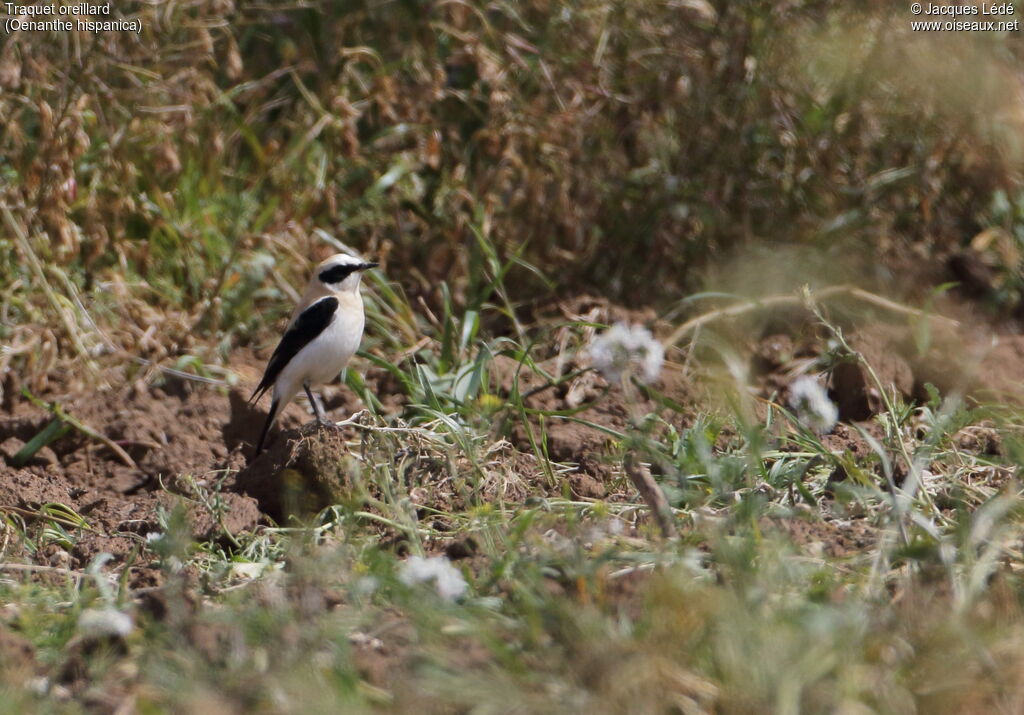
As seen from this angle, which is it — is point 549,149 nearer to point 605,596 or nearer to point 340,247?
point 340,247

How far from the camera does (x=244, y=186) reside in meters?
7.06

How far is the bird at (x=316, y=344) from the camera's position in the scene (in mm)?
5055

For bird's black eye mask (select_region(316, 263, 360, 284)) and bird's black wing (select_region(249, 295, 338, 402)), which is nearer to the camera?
bird's black wing (select_region(249, 295, 338, 402))

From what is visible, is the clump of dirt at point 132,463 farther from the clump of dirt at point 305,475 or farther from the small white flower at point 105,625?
the small white flower at point 105,625

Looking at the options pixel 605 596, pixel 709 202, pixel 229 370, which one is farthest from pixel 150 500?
pixel 709 202

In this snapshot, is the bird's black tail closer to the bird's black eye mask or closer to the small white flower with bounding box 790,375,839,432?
the bird's black eye mask

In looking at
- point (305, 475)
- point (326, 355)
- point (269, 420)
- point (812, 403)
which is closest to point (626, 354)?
point (812, 403)

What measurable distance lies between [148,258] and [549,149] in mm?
2184

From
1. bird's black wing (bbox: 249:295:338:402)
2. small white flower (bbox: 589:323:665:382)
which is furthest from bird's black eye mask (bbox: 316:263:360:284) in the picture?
small white flower (bbox: 589:323:665:382)

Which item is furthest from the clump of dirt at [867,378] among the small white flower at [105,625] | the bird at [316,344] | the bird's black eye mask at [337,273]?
the small white flower at [105,625]

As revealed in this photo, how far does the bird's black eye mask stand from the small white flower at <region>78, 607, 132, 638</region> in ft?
8.24

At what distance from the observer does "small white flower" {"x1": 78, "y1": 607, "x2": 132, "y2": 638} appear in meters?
3.03

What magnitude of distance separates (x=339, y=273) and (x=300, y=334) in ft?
1.39

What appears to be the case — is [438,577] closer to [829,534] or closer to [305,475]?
[829,534]
